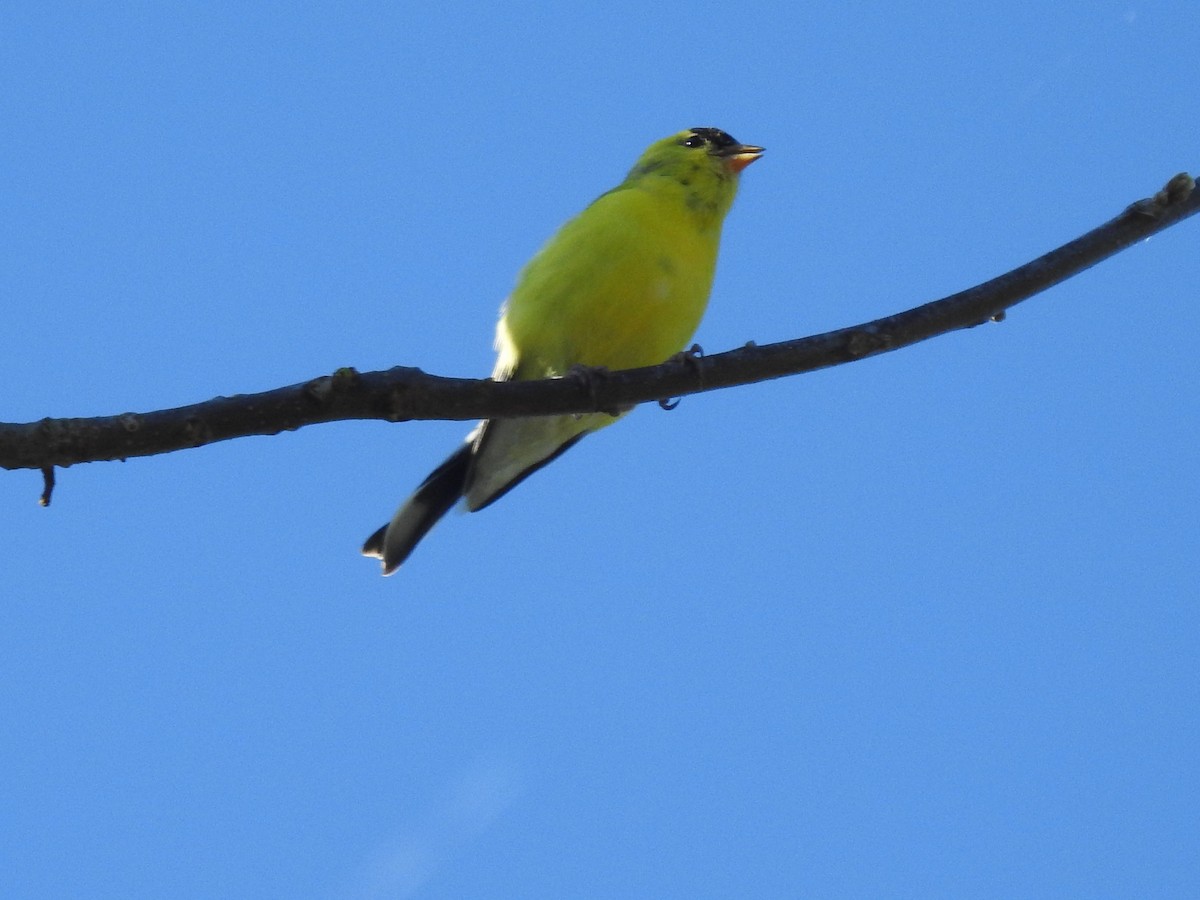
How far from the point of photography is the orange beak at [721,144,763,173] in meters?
5.88

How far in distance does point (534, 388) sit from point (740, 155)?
10.3 feet

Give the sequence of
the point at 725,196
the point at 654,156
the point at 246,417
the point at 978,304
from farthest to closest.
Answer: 1. the point at 654,156
2. the point at 725,196
3. the point at 978,304
4. the point at 246,417

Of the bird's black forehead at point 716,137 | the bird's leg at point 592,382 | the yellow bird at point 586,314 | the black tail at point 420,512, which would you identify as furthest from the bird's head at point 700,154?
the bird's leg at point 592,382

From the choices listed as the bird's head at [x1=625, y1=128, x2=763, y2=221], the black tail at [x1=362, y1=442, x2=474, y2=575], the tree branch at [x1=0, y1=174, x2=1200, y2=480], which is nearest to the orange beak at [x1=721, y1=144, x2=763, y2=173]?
the bird's head at [x1=625, y1=128, x2=763, y2=221]

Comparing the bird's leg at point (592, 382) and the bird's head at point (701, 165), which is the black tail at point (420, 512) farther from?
the bird's leg at point (592, 382)

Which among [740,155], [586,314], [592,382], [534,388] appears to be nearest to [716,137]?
[740,155]

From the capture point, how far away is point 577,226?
523cm

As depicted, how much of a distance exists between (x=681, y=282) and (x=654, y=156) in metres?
1.48

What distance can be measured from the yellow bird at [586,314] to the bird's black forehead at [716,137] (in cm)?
51

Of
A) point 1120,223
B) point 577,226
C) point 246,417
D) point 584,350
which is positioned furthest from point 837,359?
point 577,226

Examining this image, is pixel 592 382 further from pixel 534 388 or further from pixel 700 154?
pixel 700 154

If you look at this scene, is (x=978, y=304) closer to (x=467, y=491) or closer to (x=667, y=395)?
(x=667, y=395)

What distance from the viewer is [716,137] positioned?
6.18 m

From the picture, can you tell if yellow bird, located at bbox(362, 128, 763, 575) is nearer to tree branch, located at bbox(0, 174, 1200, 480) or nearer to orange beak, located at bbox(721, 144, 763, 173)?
orange beak, located at bbox(721, 144, 763, 173)
